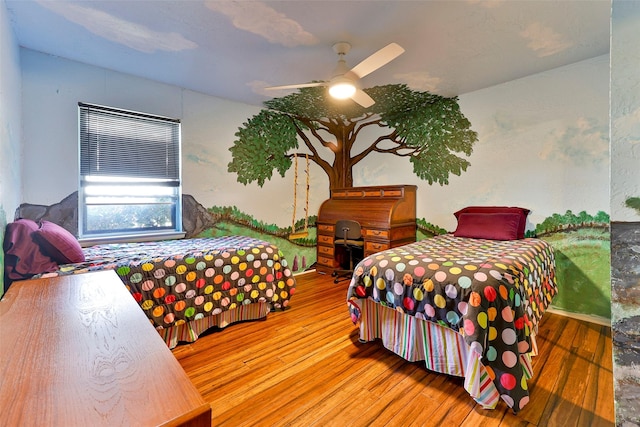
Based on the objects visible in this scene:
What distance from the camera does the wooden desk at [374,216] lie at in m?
3.60

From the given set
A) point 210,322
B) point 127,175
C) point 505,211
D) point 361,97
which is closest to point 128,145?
point 127,175

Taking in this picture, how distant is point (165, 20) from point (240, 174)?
6.33ft

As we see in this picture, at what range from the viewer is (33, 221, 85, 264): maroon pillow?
6.17 ft

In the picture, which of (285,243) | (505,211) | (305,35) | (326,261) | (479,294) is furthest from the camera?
(326,261)

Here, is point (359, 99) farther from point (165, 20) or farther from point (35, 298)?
point (35, 298)

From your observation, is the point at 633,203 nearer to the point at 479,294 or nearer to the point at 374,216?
the point at 479,294

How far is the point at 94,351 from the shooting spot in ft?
2.60

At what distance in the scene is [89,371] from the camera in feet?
2.28

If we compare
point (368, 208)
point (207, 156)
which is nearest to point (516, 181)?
point (368, 208)

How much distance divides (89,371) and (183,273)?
1646 mm

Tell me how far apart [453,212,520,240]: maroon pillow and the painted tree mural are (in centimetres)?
73

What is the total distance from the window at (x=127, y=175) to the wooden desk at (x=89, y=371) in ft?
6.38

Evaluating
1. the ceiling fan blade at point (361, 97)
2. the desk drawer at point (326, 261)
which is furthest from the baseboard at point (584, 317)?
the ceiling fan blade at point (361, 97)

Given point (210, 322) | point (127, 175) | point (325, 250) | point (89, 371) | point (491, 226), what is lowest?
point (210, 322)
